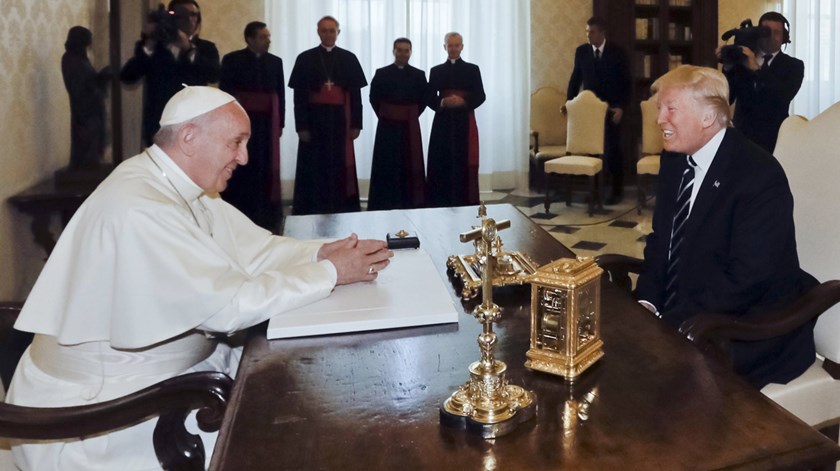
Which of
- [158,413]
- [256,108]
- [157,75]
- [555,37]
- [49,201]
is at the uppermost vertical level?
[555,37]

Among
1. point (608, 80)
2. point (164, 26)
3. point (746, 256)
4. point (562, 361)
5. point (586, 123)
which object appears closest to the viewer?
point (562, 361)

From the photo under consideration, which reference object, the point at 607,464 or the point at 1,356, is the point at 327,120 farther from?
the point at 607,464

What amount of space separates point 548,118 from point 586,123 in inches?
38.3

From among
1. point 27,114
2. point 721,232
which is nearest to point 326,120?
point 27,114

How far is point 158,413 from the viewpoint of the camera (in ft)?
5.09

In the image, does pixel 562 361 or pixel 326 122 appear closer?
pixel 562 361

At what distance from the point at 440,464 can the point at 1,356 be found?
154cm

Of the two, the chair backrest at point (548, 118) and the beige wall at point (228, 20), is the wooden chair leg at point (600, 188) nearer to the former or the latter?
the chair backrest at point (548, 118)

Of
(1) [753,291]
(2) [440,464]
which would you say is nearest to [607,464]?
(2) [440,464]

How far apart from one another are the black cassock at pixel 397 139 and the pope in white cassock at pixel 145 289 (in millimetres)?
5295

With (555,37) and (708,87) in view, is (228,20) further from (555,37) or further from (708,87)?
(708,87)

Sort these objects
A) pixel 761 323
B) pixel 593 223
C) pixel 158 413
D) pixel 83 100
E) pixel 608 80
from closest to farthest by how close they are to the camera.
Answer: pixel 158 413 → pixel 761 323 → pixel 83 100 → pixel 593 223 → pixel 608 80

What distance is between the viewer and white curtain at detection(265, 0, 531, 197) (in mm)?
8094

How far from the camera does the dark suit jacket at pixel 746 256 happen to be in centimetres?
212
